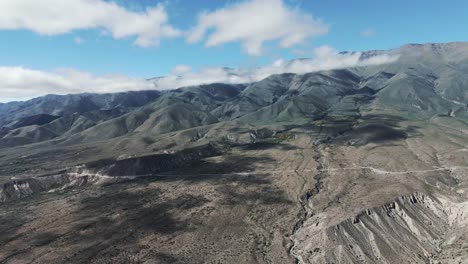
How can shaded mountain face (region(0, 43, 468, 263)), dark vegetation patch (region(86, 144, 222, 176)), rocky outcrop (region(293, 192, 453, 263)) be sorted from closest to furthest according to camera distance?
1. rocky outcrop (region(293, 192, 453, 263))
2. shaded mountain face (region(0, 43, 468, 263))
3. dark vegetation patch (region(86, 144, 222, 176))

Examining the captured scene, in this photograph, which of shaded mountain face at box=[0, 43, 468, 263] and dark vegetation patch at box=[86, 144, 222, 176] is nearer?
shaded mountain face at box=[0, 43, 468, 263]

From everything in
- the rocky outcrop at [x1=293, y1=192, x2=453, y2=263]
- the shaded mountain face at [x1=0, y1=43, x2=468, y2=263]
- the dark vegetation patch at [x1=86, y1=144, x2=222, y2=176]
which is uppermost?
the dark vegetation patch at [x1=86, y1=144, x2=222, y2=176]

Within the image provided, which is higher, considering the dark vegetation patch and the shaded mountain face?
the dark vegetation patch

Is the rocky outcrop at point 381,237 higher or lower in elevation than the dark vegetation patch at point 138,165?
lower

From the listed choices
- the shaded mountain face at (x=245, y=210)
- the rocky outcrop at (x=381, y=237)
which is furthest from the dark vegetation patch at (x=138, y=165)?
the rocky outcrop at (x=381, y=237)

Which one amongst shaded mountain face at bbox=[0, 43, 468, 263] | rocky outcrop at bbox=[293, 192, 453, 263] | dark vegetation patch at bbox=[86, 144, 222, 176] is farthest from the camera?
dark vegetation patch at bbox=[86, 144, 222, 176]

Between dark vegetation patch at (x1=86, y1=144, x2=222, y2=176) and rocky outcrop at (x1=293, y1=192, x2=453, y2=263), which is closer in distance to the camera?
rocky outcrop at (x1=293, y1=192, x2=453, y2=263)

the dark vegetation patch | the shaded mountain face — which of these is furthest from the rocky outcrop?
the dark vegetation patch

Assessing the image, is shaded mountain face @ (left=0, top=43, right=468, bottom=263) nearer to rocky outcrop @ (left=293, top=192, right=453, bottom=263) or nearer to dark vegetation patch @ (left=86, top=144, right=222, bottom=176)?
rocky outcrop @ (left=293, top=192, right=453, bottom=263)

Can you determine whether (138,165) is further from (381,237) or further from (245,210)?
(381,237)

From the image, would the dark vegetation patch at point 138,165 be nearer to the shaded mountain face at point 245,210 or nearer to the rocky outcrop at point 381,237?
the shaded mountain face at point 245,210

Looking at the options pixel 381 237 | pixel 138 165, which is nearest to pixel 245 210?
pixel 381 237
